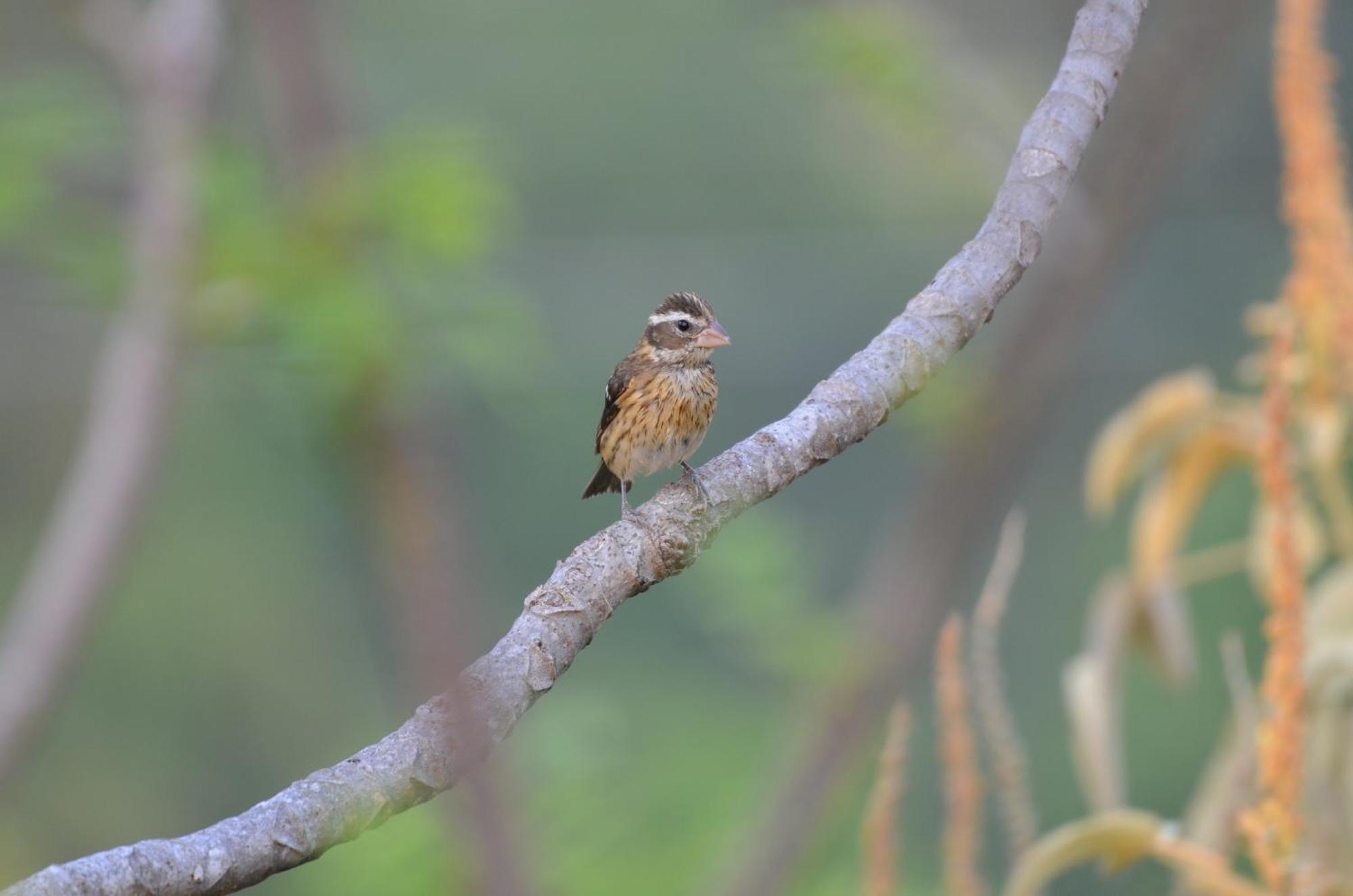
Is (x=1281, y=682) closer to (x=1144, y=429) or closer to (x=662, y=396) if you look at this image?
(x=1144, y=429)

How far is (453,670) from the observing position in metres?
1.16

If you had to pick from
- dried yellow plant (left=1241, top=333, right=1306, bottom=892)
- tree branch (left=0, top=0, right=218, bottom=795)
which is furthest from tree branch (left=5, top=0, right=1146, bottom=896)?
tree branch (left=0, top=0, right=218, bottom=795)

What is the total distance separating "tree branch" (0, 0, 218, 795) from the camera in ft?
8.74

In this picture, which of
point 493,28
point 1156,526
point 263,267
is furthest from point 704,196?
point 1156,526

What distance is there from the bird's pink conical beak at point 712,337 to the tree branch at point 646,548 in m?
1.11

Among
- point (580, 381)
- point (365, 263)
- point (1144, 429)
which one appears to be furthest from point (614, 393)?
point (580, 381)

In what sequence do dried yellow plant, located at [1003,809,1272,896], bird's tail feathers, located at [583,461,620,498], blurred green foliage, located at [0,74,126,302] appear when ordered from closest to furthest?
1. dried yellow plant, located at [1003,809,1272,896]
2. bird's tail feathers, located at [583,461,620,498]
3. blurred green foliage, located at [0,74,126,302]

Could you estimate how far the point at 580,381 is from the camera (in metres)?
7.63

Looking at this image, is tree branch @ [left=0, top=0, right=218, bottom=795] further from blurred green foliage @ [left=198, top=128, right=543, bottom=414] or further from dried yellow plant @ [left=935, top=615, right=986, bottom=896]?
dried yellow plant @ [left=935, top=615, right=986, bottom=896]

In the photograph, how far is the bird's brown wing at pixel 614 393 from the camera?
9.59 feet

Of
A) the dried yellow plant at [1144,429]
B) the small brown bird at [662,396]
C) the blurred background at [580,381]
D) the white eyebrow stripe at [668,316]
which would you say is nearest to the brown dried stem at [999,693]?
the blurred background at [580,381]

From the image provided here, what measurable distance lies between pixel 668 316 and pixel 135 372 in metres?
→ 0.95

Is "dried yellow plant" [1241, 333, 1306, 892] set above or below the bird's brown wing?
below

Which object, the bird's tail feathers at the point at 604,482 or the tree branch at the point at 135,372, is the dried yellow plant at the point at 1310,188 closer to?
the bird's tail feathers at the point at 604,482
